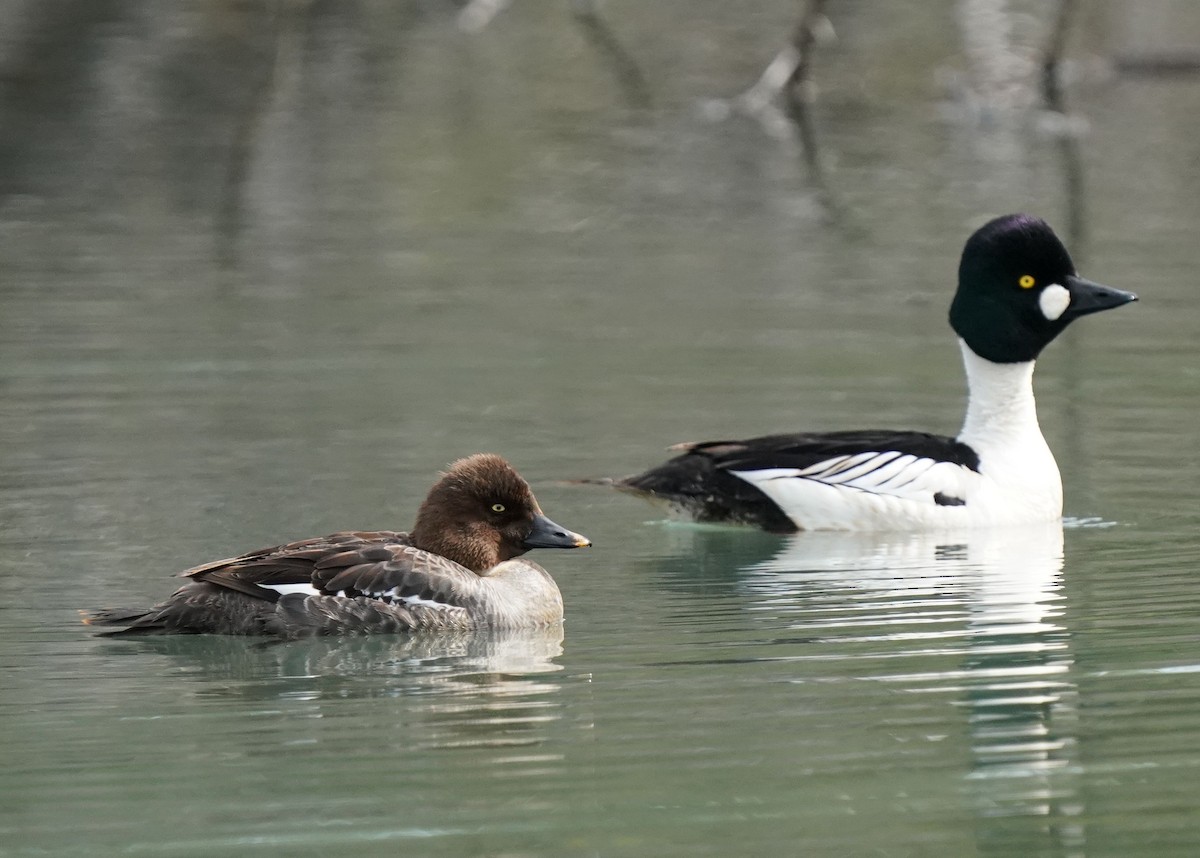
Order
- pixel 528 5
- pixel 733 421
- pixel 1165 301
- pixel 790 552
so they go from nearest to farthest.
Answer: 1. pixel 790 552
2. pixel 733 421
3. pixel 1165 301
4. pixel 528 5

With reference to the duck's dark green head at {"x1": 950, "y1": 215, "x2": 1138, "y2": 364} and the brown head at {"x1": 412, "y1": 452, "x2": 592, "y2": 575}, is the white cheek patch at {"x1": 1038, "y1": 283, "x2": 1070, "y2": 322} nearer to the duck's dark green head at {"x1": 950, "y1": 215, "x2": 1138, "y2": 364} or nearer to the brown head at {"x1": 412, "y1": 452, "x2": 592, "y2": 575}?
the duck's dark green head at {"x1": 950, "y1": 215, "x2": 1138, "y2": 364}

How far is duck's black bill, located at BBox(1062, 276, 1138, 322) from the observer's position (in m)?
10.6

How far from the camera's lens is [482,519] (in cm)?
866

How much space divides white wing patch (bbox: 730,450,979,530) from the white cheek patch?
94 centimetres

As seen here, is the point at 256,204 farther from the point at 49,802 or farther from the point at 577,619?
the point at 49,802

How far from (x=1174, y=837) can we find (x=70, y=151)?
787 inches

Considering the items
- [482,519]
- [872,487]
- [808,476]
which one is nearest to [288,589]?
[482,519]

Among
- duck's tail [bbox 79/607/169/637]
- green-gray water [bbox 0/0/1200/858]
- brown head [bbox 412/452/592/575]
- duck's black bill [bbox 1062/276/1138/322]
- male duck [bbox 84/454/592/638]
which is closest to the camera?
green-gray water [bbox 0/0/1200/858]

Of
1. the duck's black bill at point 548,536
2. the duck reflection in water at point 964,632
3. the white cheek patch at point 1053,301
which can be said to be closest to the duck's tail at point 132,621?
the duck's black bill at point 548,536

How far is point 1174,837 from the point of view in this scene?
5715mm

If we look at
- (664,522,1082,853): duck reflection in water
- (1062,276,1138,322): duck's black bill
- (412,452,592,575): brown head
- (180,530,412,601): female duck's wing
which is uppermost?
(1062,276,1138,322): duck's black bill

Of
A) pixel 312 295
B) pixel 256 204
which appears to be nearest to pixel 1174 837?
pixel 312 295

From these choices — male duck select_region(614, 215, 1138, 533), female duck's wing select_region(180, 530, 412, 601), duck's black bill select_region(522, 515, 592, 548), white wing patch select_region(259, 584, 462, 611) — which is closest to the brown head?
duck's black bill select_region(522, 515, 592, 548)

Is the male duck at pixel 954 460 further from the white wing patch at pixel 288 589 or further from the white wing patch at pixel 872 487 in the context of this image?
the white wing patch at pixel 288 589
